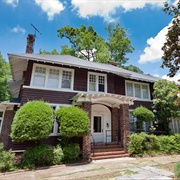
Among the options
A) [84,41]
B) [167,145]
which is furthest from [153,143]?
[84,41]

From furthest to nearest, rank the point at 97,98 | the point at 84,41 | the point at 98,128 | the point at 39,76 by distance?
1. the point at 84,41
2. the point at 98,128
3. the point at 39,76
4. the point at 97,98

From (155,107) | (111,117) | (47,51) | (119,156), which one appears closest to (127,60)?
(47,51)

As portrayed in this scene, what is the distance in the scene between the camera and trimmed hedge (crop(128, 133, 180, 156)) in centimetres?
920

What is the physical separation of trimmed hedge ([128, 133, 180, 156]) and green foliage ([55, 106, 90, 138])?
11.6ft

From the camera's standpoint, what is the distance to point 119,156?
884cm

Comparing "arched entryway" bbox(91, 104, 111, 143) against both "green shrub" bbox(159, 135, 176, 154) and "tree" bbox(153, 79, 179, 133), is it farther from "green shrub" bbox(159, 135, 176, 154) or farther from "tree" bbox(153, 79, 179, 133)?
"tree" bbox(153, 79, 179, 133)

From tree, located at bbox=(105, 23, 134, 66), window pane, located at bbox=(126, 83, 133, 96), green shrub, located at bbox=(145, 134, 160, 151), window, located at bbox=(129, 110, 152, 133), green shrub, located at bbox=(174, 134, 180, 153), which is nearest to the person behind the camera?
green shrub, located at bbox=(145, 134, 160, 151)

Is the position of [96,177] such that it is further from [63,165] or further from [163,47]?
[163,47]

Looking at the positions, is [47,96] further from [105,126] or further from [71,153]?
[105,126]

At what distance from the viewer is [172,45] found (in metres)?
12.0

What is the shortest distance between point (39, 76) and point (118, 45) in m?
22.8

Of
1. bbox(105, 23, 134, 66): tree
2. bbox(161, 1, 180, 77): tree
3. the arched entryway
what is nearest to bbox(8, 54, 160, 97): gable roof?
bbox(161, 1, 180, 77): tree

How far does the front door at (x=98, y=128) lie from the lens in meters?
11.0

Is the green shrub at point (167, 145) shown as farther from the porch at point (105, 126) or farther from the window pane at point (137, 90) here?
the window pane at point (137, 90)
